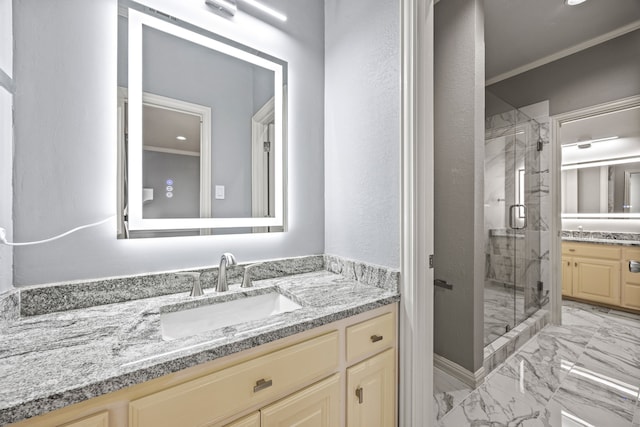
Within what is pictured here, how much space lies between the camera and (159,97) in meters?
1.16

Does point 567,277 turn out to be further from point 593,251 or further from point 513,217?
point 513,217

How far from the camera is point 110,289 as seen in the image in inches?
40.1

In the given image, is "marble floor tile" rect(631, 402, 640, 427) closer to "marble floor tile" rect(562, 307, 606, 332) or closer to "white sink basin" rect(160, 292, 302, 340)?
"marble floor tile" rect(562, 307, 606, 332)

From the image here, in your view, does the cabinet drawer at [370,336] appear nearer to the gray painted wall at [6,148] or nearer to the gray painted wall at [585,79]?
the gray painted wall at [6,148]

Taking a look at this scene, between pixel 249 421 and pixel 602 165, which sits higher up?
pixel 602 165

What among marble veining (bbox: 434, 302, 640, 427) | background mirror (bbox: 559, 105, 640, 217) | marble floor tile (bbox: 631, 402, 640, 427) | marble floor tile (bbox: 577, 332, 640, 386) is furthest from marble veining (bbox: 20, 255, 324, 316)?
background mirror (bbox: 559, 105, 640, 217)

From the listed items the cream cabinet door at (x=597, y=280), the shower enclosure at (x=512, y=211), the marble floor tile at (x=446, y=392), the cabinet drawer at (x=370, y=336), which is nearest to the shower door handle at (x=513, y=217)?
the shower enclosure at (x=512, y=211)

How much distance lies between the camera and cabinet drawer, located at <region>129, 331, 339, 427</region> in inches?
24.4

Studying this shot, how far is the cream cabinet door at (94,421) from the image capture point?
1.76ft

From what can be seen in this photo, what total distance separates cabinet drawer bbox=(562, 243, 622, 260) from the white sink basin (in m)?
3.86

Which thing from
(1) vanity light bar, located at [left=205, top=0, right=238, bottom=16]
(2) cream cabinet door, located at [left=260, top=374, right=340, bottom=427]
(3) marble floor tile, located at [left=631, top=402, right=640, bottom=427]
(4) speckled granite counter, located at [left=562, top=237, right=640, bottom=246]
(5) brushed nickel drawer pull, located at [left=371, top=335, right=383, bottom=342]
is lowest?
(3) marble floor tile, located at [left=631, top=402, right=640, bottom=427]

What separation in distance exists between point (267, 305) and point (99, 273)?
0.67 metres

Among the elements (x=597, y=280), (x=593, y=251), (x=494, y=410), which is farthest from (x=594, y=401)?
(x=593, y=251)

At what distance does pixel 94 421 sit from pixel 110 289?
23.3 inches
